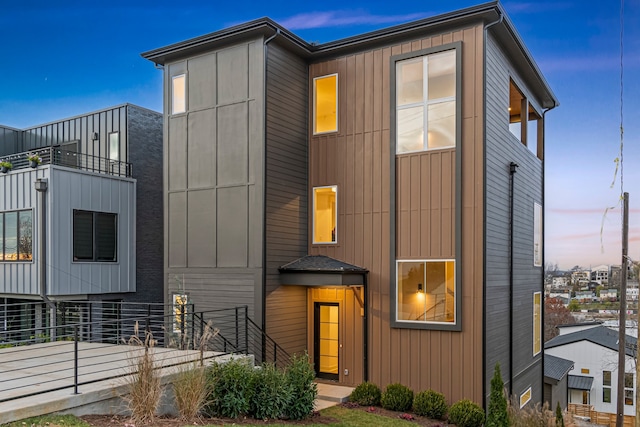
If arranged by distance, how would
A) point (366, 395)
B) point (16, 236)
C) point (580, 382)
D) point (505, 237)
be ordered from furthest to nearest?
point (580, 382)
point (16, 236)
point (505, 237)
point (366, 395)

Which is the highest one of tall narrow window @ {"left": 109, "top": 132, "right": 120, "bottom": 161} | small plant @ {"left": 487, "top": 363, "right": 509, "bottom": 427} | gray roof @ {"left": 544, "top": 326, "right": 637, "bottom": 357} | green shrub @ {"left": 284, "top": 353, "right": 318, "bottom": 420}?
tall narrow window @ {"left": 109, "top": 132, "right": 120, "bottom": 161}

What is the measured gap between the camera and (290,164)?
11.9 metres

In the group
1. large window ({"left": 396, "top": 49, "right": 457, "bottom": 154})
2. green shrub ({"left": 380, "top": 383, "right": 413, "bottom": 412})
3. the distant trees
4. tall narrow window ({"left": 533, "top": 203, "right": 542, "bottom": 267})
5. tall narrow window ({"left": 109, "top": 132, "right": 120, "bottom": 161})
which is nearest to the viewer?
green shrub ({"left": 380, "top": 383, "right": 413, "bottom": 412})

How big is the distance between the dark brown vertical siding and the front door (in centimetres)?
101

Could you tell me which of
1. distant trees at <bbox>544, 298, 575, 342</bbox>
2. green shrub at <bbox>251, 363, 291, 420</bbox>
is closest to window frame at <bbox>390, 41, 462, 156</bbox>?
green shrub at <bbox>251, 363, 291, 420</bbox>

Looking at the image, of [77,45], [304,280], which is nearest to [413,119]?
[304,280]

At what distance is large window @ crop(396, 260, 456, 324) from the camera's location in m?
10.4

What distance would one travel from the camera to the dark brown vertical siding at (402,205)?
10234mm

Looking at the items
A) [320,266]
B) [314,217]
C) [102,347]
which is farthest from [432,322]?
[102,347]

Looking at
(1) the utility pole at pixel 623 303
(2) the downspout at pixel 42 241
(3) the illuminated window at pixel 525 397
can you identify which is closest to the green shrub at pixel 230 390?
(2) the downspout at pixel 42 241

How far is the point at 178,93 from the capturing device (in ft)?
41.5

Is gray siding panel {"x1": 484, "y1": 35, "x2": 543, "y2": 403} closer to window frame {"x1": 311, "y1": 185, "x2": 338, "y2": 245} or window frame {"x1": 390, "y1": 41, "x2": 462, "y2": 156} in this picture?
window frame {"x1": 390, "y1": 41, "x2": 462, "y2": 156}

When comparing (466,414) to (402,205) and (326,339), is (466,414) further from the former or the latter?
(402,205)

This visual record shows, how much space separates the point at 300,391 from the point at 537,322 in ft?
30.1
